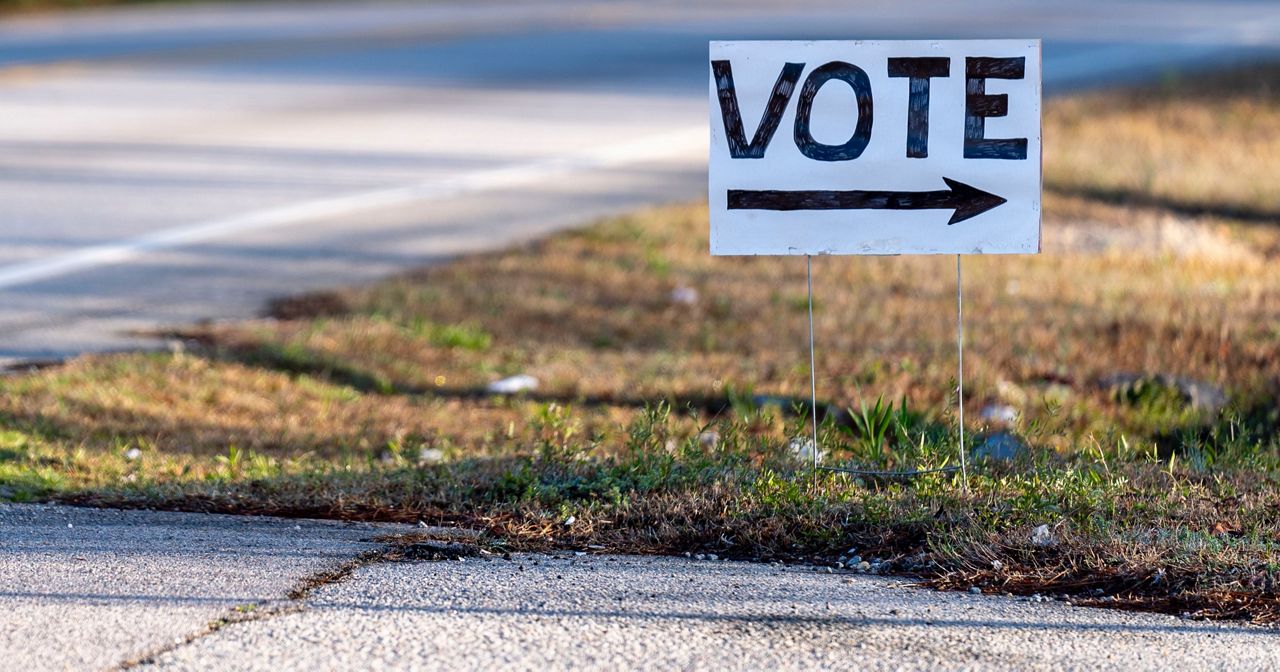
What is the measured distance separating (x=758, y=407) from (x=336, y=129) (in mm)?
7793

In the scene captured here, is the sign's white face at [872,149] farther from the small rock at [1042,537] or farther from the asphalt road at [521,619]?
the asphalt road at [521,619]

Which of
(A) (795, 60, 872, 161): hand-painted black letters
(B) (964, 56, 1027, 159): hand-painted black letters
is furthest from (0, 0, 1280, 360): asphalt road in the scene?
(B) (964, 56, 1027, 159): hand-painted black letters

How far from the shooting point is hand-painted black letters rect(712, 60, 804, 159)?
14.4 ft

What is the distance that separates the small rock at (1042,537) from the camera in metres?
3.95

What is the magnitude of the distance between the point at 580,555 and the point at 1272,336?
458 cm

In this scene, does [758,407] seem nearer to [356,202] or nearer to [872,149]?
[872,149]

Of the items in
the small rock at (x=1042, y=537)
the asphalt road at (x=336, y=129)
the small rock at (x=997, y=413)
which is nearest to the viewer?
the small rock at (x=1042, y=537)

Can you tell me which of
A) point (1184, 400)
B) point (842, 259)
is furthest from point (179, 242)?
point (1184, 400)

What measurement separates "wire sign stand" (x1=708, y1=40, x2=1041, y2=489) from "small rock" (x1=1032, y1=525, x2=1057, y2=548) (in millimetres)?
383

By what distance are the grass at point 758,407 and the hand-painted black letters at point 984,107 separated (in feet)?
2.95

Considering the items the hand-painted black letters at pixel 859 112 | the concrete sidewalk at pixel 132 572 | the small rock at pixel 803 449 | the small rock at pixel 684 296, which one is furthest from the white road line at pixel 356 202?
the hand-painted black letters at pixel 859 112

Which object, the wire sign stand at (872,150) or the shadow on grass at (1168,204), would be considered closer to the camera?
the wire sign stand at (872,150)

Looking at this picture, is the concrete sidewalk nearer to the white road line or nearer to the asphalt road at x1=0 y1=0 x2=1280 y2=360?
the asphalt road at x1=0 y1=0 x2=1280 y2=360

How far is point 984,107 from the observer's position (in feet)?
14.4
